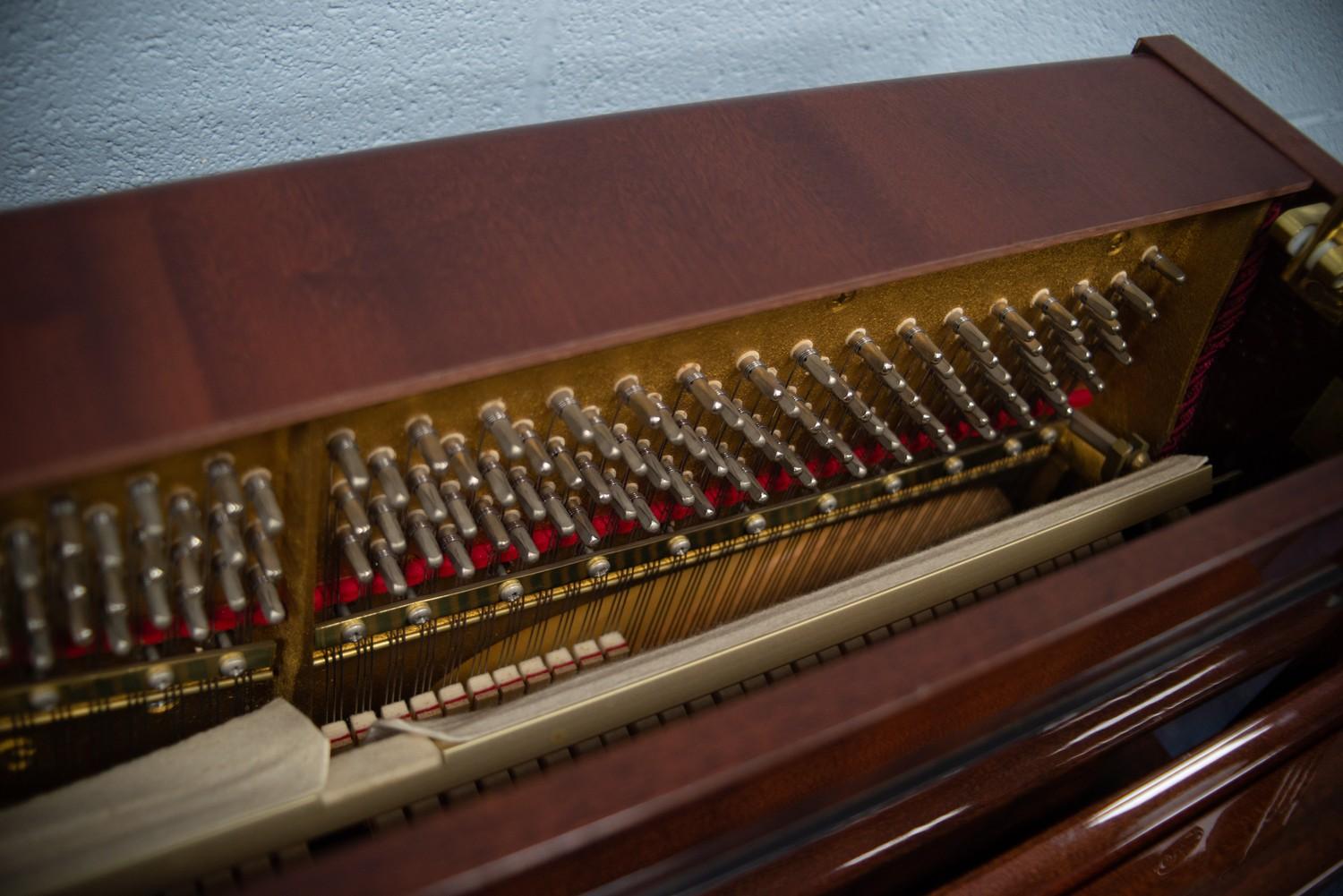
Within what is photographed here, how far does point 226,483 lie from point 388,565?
22 cm

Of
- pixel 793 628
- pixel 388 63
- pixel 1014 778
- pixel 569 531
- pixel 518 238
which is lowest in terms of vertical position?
pixel 1014 778

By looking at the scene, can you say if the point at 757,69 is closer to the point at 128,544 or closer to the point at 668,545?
the point at 668,545

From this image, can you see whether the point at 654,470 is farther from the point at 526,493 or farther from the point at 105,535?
the point at 105,535

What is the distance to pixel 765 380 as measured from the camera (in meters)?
1.23

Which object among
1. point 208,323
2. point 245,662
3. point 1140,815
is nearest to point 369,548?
point 245,662

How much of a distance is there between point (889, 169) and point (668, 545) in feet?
1.70

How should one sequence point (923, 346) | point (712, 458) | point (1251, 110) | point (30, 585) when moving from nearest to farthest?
point (30, 585) < point (712, 458) < point (923, 346) < point (1251, 110)

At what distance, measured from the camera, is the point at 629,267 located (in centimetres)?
112

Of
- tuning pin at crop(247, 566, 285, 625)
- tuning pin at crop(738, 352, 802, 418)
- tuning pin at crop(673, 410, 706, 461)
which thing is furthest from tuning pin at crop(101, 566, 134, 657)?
tuning pin at crop(738, 352, 802, 418)

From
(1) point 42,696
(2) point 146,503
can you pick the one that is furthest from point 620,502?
(1) point 42,696

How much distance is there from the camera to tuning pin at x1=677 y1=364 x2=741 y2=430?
120 centimetres

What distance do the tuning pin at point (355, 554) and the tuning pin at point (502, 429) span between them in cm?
16

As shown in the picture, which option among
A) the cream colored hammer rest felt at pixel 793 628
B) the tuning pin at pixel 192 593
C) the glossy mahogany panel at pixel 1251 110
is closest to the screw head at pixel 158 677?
the tuning pin at pixel 192 593

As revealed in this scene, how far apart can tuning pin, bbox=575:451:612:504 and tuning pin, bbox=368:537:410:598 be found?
0.21m
